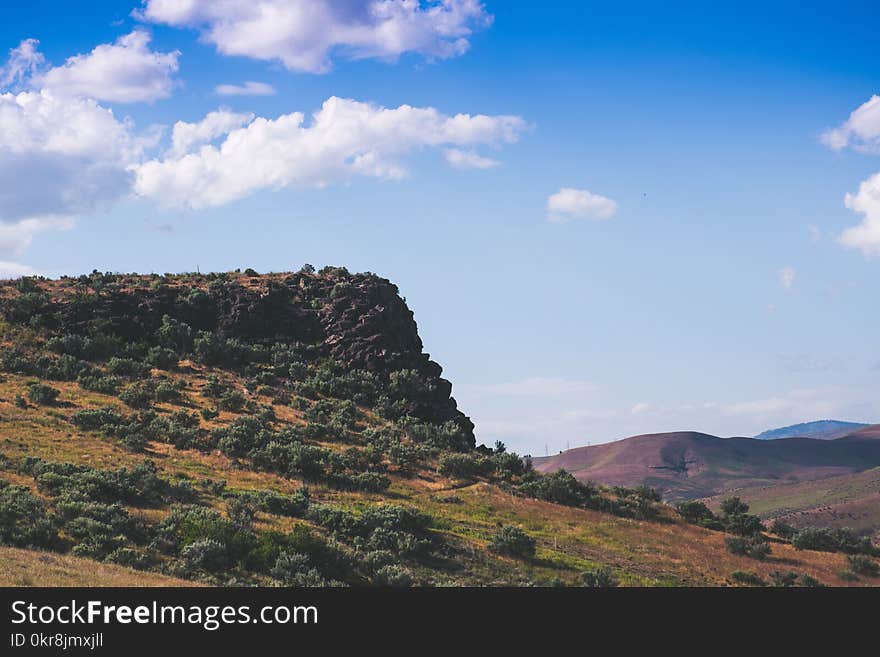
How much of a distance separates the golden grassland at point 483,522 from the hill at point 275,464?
0.18 meters

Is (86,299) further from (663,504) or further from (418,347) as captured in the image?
(663,504)

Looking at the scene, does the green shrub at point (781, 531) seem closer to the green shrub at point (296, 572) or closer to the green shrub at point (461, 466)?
the green shrub at point (461, 466)

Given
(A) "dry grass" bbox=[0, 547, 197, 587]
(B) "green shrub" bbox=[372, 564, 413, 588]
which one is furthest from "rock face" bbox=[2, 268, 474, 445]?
(A) "dry grass" bbox=[0, 547, 197, 587]

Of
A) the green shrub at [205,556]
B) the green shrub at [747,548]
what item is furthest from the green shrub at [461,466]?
the green shrub at [205,556]

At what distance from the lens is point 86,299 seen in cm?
6444

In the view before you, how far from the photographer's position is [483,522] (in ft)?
133

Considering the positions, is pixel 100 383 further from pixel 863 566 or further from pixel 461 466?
pixel 863 566

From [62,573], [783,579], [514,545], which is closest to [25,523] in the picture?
[62,573]

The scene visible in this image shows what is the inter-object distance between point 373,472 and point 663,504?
2065 centimetres

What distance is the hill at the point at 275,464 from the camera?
29.0 metres

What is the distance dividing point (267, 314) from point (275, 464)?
27951 mm

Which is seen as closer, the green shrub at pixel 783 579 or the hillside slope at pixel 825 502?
the green shrub at pixel 783 579

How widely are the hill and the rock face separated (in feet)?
0.63

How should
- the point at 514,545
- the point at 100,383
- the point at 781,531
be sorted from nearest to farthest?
1. the point at 514,545
2. the point at 781,531
3. the point at 100,383
